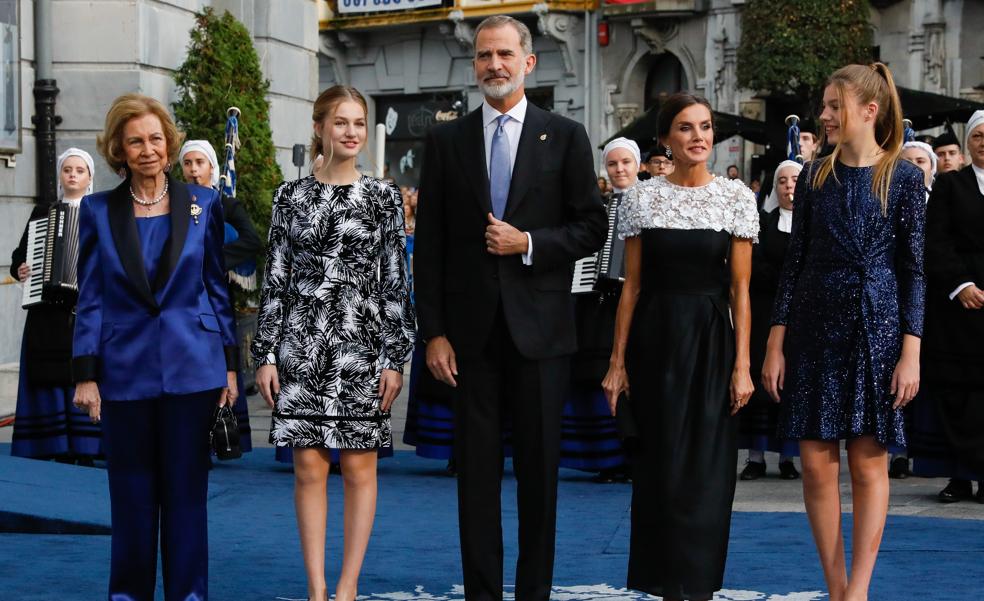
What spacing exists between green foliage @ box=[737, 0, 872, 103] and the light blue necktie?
2613 centimetres

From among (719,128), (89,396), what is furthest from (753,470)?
(719,128)

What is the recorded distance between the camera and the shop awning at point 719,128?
1848 centimetres

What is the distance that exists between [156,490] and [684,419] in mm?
1894

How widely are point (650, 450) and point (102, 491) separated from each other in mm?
4081

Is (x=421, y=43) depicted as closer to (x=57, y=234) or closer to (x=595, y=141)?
(x=595, y=141)

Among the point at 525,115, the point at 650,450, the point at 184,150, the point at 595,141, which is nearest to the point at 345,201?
the point at 525,115

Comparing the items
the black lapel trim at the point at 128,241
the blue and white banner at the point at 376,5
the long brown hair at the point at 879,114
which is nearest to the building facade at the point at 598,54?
the blue and white banner at the point at 376,5

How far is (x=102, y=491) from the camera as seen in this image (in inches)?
361

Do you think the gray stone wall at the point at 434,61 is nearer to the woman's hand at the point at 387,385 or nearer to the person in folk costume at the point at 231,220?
the person in folk costume at the point at 231,220

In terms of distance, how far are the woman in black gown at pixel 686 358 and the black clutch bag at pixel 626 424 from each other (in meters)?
0.02

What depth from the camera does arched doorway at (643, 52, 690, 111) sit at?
121ft

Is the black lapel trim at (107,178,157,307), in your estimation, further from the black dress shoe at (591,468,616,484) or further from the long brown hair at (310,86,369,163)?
the black dress shoe at (591,468,616,484)

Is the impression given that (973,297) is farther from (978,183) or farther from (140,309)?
(140,309)

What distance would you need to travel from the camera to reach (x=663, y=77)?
123 feet
